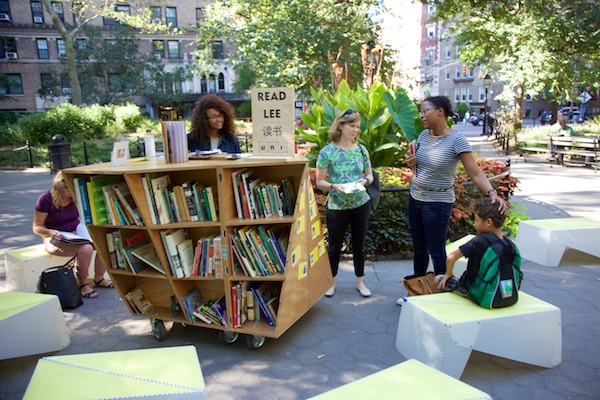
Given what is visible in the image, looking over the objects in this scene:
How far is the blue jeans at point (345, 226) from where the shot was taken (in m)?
4.01

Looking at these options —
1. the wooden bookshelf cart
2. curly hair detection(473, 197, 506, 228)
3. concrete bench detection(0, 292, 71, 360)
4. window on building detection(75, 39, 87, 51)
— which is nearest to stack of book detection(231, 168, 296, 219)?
the wooden bookshelf cart

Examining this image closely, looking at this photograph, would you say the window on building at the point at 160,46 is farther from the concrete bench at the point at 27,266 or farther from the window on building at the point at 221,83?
the concrete bench at the point at 27,266

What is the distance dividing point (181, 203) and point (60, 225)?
2.09 meters

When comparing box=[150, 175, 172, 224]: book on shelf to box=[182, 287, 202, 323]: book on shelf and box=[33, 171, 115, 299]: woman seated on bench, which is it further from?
box=[33, 171, 115, 299]: woman seated on bench

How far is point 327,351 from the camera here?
346 centimetres

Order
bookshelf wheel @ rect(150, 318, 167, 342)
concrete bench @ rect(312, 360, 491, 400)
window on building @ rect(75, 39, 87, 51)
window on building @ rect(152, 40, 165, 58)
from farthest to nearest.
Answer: window on building @ rect(152, 40, 165, 58) → window on building @ rect(75, 39, 87, 51) → bookshelf wheel @ rect(150, 318, 167, 342) → concrete bench @ rect(312, 360, 491, 400)

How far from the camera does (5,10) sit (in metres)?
38.8

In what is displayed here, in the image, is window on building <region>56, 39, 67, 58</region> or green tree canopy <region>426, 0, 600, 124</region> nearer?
green tree canopy <region>426, 0, 600, 124</region>

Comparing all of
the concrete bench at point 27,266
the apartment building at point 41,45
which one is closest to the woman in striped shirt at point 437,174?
the concrete bench at point 27,266

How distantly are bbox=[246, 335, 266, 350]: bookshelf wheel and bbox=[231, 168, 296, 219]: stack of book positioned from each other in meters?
0.94

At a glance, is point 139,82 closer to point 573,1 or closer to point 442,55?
point 573,1

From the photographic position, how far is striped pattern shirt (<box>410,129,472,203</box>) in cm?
351

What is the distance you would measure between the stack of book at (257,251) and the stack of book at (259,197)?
138mm

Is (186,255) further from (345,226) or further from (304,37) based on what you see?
(304,37)
